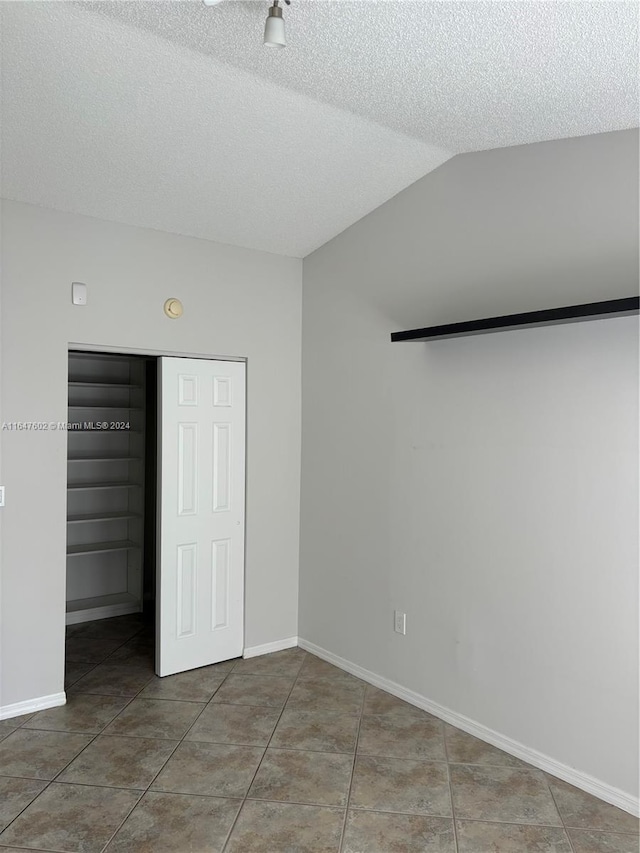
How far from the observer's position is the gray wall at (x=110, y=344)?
3.43 m

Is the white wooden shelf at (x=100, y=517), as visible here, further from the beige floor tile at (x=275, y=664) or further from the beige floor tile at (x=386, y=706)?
the beige floor tile at (x=386, y=706)

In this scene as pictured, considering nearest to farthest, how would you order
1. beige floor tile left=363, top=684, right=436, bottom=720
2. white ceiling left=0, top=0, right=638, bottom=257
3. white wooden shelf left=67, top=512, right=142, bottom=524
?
white ceiling left=0, top=0, right=638, bottom=257 < beige floor tile left=363, top=684, right=436, bottom=720 < white wooden shelf left=67, top=512, right=142, bottom=524

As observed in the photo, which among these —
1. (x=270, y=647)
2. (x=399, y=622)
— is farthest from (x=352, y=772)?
(x=270, y=647)

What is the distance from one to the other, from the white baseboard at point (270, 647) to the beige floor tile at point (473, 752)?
148 centimetres

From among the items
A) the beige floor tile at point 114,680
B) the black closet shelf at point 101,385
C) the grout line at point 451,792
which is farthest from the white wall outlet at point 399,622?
the black closet shelf at point 101,385

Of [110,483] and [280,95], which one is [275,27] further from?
[110,483]

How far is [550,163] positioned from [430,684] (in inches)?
107

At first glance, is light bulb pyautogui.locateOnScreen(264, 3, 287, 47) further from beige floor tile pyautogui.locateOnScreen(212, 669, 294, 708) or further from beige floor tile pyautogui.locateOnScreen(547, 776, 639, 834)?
beige floor tile pyautogui.locateOnScreen(212, 669, 294, 708)

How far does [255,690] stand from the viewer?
150 inches

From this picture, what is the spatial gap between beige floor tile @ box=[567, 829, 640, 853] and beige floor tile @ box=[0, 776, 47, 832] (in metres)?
2.16

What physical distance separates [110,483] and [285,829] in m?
3.31

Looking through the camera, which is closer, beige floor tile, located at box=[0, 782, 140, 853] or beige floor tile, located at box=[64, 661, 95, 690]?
beige floor tile, located at box=[0, 782, 140, 853]

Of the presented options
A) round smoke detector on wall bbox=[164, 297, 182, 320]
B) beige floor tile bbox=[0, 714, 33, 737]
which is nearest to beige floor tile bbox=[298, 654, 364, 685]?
beige floor tile bbox=[0, 714, 33, 737]

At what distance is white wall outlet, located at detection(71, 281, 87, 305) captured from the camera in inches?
142
